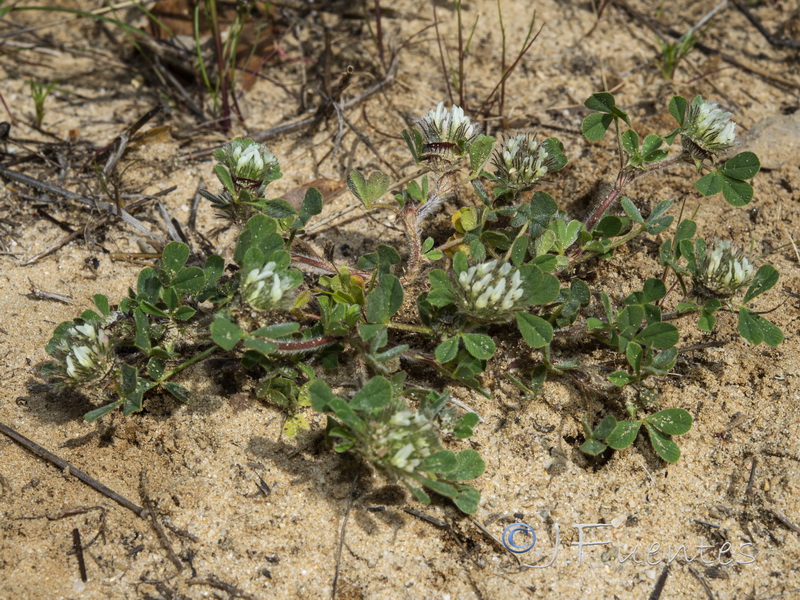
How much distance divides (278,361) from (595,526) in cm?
119

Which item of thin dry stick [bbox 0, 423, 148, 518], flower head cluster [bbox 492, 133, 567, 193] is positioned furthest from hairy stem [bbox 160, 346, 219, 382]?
flower head cluster [bbox 492, 133, 567, 193]

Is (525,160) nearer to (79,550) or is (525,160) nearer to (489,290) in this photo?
(489,290)

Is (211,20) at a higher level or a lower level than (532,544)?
higher

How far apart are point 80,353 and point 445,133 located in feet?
4.81

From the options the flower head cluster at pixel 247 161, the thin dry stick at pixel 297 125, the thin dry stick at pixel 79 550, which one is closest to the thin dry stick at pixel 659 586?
the thin dry stick at pixel 79 550

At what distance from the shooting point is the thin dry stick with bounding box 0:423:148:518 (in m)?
2.30

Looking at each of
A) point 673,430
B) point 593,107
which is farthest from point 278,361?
point 593,107

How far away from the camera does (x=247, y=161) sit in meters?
2.52

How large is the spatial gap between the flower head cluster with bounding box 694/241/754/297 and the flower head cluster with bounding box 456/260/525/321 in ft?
2.26

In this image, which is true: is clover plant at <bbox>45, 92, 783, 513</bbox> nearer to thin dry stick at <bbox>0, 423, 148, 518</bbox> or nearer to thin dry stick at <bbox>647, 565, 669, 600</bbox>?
thin dry stick at <bbox>0, 423, 148, 518</bbox>

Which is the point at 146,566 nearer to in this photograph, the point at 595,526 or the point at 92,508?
the point at 92,508

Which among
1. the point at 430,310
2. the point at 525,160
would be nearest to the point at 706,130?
the point at 525,160

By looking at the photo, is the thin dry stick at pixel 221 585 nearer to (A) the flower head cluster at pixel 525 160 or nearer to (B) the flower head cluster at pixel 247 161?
(B) the flower head cluster at pixel 247 161

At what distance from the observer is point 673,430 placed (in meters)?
2.43
